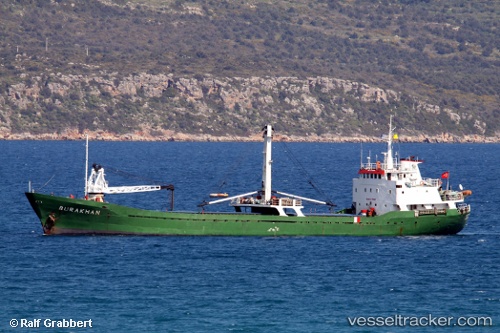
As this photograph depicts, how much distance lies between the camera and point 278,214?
267 ft

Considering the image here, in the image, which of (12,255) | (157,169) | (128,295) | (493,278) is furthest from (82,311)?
(157,169)

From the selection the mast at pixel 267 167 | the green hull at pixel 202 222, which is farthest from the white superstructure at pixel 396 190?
the mast at pixel 267 167

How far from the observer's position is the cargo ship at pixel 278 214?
258 feet

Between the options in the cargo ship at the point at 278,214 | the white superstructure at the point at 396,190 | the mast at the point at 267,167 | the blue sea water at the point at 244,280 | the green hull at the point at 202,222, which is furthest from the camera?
the white superstructure at the point at 396,190

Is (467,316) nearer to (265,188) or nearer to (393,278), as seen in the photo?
(393,278)

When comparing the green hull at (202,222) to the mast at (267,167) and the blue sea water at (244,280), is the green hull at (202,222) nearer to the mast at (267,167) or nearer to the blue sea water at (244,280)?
the blue sea water at (244,280)

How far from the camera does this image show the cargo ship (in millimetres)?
78625

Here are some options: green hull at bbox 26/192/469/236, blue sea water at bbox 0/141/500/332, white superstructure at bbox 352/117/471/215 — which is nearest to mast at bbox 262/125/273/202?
green hull at bbox 26/192/469/236

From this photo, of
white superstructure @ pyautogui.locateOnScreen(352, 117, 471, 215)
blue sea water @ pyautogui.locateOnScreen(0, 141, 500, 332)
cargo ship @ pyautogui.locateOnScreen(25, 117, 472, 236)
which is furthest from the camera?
white superstructure @ pyautogui.locateOnScreen(352, 117, 471, 215)

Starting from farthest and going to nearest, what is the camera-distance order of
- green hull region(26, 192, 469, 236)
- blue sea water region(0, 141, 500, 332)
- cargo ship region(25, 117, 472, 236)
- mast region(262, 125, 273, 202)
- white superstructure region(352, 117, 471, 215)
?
white superstructure region(352, 117, 471, 215) < mast region(262, 125, 273, 202) < cargo ship region(25, 117, 472, 236) < green hull region(26, 192, 469, 236) < blue sea water region(0, 141, 500, 332)

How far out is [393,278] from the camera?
214ft

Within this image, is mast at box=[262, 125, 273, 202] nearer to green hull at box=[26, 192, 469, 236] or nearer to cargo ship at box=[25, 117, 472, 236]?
cargo ship at box=[25, 117, 472, 236]

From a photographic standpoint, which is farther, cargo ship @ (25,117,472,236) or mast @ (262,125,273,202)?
mast @ (262,125,273,202)

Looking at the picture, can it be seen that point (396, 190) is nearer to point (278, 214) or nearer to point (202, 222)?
point (278, 214)
